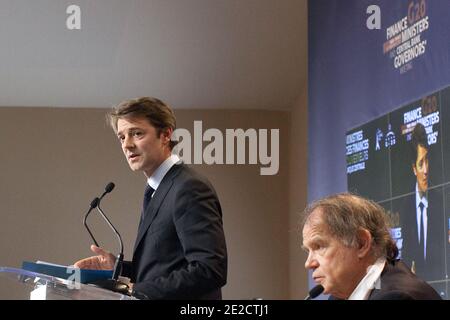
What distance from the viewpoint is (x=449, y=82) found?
3.01m

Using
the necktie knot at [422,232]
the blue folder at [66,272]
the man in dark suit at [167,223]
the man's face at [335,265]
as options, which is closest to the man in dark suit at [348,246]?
the man's face at [335,265]

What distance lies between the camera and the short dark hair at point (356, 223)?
1.68 meters

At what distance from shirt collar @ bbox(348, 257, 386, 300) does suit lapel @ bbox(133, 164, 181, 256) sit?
0.76 meters

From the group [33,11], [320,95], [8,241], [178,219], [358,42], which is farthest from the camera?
[8,241]

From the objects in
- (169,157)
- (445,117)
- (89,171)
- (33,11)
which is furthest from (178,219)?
(89,171)

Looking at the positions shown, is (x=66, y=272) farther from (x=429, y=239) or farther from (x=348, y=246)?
(x=429, y=239)

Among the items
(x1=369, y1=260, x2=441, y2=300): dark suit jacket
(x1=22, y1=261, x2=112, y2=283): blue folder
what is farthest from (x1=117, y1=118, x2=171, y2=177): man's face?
(x1=369, y1=260, x2=441, y2=300): dark suit jacket

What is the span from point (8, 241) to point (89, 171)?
2.59 ft

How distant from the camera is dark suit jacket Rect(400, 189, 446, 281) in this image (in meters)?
3.02

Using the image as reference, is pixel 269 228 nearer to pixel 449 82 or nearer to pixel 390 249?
pixel 449 82

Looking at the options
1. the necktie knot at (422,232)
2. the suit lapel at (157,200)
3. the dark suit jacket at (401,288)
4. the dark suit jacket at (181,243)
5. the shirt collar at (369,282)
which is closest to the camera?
the dark suit jacket at (401,288)

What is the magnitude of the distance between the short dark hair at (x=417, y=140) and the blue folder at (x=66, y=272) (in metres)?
1.42

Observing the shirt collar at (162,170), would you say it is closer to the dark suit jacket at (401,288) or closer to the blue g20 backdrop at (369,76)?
the dark suit jacket at (401,288)

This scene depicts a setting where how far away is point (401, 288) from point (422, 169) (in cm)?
171
